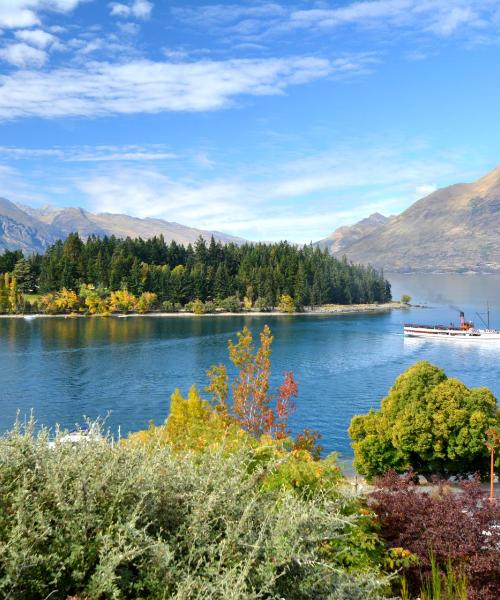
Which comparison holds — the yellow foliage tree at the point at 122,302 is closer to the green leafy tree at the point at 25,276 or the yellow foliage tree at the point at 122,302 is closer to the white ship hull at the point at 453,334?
the green leafy tree at the point at 25,276

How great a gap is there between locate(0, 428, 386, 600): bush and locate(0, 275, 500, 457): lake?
21.3 meters

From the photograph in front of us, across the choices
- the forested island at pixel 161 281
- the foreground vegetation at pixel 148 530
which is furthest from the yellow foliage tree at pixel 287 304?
the foreground vegetation at pixel 148 530

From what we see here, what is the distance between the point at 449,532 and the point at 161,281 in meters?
143

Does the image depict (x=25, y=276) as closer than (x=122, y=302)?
No

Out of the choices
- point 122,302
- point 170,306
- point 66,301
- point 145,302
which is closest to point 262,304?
point 170,306

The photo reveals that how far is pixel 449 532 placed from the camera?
10617mm

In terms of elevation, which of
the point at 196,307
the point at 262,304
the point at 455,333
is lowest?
the point at 455,333

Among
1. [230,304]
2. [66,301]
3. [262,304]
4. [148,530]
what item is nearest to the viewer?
[148,530]

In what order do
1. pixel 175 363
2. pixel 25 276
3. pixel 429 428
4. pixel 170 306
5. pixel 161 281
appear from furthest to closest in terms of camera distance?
pixel 25 276 → pixel 161 281 → pixel 170 306 → pixel 175 363 → pixel 429 428

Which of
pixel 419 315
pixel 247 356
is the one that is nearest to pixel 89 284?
pixel 419 315

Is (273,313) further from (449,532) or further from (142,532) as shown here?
(142,532)

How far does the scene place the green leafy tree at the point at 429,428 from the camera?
90.2 feet

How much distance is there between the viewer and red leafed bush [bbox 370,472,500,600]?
10.2 meters

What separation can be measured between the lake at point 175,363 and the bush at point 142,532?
21.3 meters
